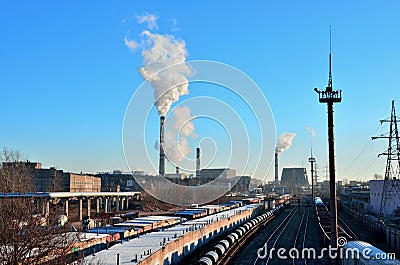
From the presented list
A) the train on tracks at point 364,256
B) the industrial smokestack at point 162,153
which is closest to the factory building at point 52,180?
the industrial smokestack at point 162,153

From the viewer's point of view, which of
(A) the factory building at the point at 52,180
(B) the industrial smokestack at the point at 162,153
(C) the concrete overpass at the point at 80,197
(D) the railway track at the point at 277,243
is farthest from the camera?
(B) the industrial smokestack at the point at 162,153

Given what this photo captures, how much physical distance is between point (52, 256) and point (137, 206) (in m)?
83.3

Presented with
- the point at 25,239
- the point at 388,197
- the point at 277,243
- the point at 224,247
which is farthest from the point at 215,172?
the point at 25,239

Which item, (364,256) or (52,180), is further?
(52,180)

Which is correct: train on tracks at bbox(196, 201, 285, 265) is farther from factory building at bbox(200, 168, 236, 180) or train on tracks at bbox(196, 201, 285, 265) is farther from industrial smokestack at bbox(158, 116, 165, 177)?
factory building at bbox(200, 168, 236, 180)

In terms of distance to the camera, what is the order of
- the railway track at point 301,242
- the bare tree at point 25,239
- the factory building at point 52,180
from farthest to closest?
1. the factory building at point 52,180
2. the railway track at point 301,242
3. the bare tree at point 25,239

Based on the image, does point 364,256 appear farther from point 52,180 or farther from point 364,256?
point 52,180

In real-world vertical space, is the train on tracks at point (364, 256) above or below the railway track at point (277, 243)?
above

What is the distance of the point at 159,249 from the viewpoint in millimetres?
23328

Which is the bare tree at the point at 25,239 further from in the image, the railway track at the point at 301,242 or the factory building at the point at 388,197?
the factory building at the point at 388,197

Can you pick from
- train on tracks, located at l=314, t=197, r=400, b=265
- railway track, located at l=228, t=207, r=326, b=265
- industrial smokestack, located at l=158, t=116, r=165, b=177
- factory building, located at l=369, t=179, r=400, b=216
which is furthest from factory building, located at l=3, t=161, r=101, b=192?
train on tracks, located at l=314, t=197, r=400, b=265

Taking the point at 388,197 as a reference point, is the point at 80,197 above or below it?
below

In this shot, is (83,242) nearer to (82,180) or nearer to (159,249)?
(159,249)

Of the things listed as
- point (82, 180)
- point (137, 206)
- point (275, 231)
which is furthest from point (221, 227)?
point (82, 180)
